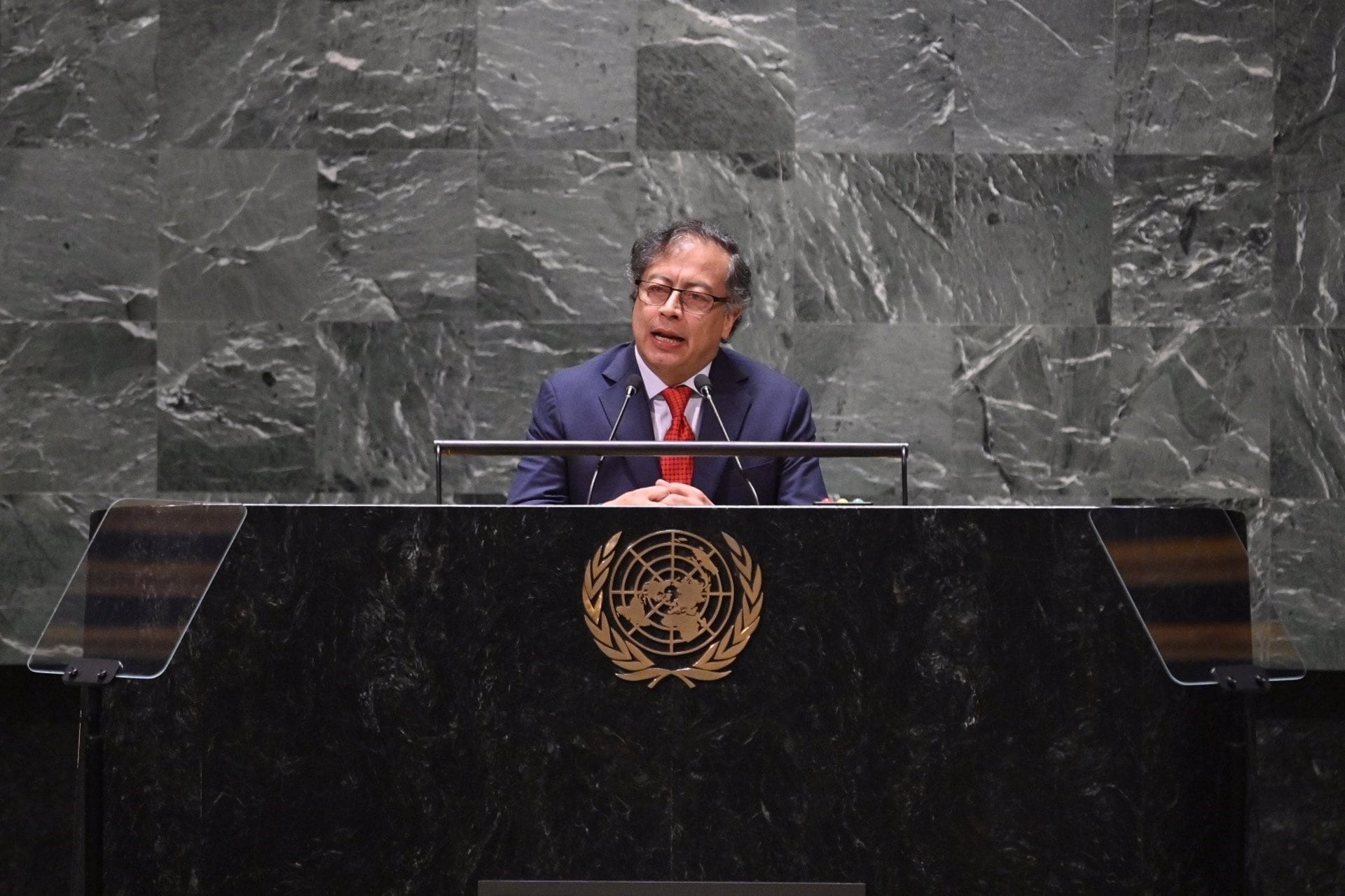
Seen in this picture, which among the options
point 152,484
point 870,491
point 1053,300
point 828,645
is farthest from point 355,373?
point 828,645

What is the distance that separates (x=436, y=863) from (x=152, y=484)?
8.27ft

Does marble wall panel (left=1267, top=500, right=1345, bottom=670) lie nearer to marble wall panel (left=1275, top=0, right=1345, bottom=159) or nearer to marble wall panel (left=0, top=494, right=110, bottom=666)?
marble wall panel (left=1275, top=0, right=1345, bottom=159)

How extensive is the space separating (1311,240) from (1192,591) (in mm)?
2470

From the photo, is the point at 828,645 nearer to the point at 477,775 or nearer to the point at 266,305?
the point at 477,775

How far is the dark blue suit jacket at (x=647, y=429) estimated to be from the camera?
126 inches

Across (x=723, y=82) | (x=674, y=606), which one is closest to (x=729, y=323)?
(x=723, y=82)

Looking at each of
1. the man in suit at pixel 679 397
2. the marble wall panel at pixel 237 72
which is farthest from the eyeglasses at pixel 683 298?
the marble wall panel at pixel 237 72

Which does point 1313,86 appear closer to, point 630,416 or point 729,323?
point 729,323

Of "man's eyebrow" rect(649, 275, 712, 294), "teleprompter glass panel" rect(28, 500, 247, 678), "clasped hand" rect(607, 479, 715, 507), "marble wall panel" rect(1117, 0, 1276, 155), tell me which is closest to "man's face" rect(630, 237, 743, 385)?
"man's eyebrow" rect(649, 275, 712, 294)

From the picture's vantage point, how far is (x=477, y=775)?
2246 mm

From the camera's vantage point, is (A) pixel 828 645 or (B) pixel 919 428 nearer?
(A) pixel 828 645

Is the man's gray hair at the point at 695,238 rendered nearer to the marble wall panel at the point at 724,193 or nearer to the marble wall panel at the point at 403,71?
the marble wall panel at the point at 724,193

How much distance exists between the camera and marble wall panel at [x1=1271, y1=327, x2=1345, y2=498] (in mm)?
4301

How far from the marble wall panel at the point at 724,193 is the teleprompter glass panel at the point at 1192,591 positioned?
2221 mm
